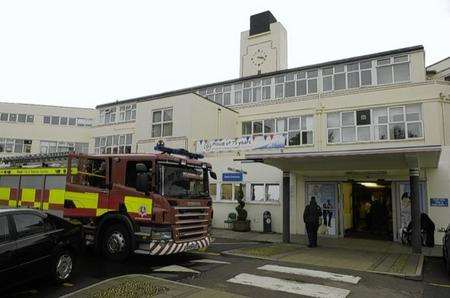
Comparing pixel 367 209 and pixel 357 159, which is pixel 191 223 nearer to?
pixel 357 159

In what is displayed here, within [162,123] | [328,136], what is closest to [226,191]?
[162,123]

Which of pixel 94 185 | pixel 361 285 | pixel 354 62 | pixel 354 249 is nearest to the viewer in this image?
pixel 361 285

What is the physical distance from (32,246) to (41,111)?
36791mm

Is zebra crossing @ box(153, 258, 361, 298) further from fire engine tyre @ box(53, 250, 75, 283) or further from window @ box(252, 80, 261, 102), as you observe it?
window @ box(252, 80, 261, 102)

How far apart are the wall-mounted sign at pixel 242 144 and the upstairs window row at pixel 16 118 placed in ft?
85.8

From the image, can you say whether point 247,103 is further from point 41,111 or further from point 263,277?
point 41,111

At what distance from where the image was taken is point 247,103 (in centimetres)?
2483

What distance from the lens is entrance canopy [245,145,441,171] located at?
39.4ft

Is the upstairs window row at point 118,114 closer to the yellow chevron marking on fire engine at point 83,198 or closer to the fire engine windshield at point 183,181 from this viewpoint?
the yellow chevron marking on fire engine at point 83,198

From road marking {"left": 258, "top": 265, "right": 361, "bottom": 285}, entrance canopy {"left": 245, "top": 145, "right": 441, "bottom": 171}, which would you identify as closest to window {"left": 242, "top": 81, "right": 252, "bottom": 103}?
entrance canopy {"left": 245, "top": 145, "right": 441, "bottom": 171}

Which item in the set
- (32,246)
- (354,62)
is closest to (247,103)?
(354,62)

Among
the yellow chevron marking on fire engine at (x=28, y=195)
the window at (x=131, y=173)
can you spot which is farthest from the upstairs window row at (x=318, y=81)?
the yellow chevron marking on fire engine at (x=28, y=195)

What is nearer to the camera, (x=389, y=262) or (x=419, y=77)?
(x=389, y=262)

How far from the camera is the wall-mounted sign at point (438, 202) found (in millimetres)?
16375
